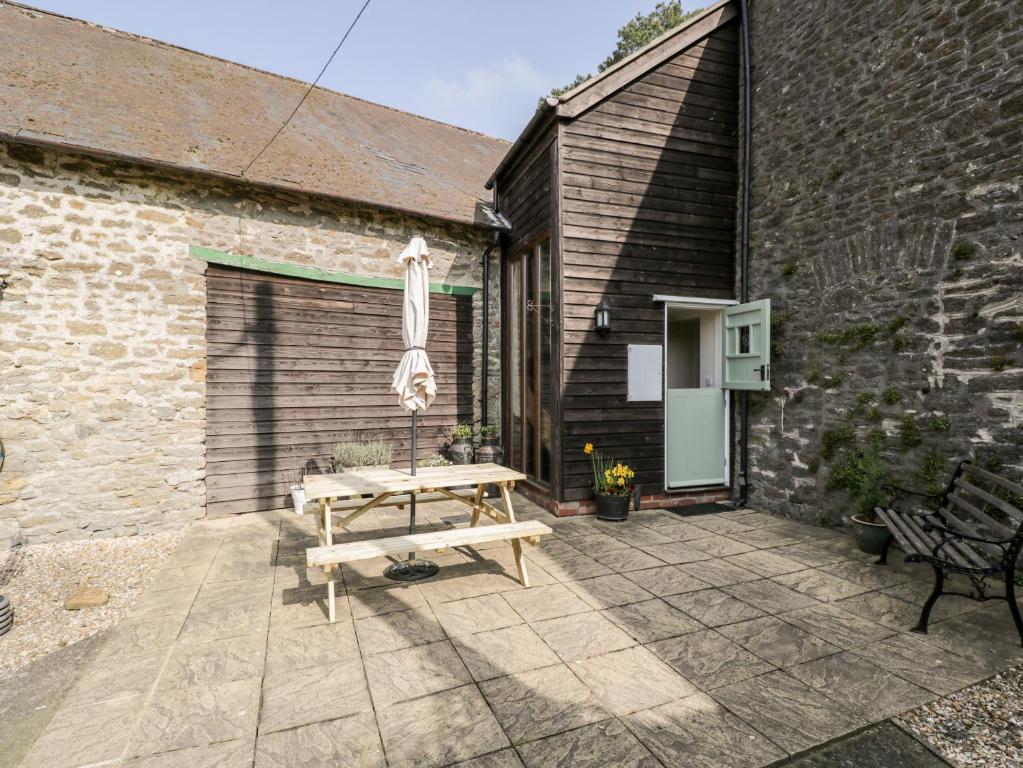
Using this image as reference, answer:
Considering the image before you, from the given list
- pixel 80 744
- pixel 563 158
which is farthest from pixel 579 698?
pixel 563 158

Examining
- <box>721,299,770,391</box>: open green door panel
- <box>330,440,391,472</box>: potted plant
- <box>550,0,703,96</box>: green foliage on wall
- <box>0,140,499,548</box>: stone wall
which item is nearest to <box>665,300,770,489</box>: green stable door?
<box>721,299,770,391</box>: open green door panel

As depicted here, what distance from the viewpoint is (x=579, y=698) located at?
250 cm

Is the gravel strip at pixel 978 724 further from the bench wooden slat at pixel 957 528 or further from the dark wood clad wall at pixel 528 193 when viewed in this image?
→ the dark wood clad wall at pixel 528 193

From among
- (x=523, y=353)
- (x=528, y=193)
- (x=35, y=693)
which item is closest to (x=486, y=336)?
(x=523, y=353)

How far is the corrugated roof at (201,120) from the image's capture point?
552cm

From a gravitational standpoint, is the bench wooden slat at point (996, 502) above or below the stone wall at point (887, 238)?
below

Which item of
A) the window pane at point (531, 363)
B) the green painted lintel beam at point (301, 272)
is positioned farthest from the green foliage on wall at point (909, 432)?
the green painted lintel beam at point (301, 272)

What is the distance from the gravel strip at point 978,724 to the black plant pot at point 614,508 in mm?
3311

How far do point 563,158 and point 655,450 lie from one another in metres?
3.63

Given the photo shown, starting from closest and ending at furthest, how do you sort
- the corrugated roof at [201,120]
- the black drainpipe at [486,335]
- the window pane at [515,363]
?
the corrugated roof at [201,120] → the window pane at [515,363] → the black drainpipe at [486,335]

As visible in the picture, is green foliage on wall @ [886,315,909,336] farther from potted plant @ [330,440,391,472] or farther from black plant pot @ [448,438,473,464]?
potted plant @ [330,440,391,472]

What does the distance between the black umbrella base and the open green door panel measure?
4.18 meters

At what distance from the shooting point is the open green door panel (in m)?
5.91

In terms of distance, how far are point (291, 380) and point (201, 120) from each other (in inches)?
138
